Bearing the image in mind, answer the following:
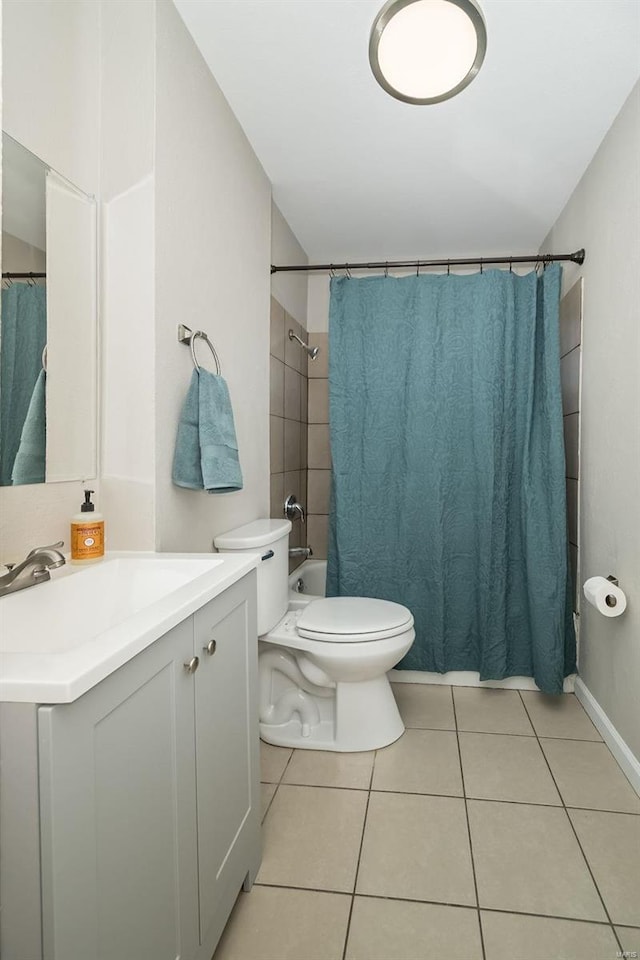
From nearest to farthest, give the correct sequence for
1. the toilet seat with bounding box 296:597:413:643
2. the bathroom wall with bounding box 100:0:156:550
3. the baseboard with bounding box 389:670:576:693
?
the bathroom wall with bounding box 100:0:156:550
the toilet seat with bounding box 296:597:413:643
the baseboard with bounding box 389:670:576:693

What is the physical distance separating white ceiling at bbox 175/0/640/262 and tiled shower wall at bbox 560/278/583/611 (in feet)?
1.63

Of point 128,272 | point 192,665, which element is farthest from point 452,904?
point 128,272

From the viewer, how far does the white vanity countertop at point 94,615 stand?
651 millimetres

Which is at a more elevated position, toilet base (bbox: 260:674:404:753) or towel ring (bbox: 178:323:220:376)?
towel ring (bbox: 178:323:220:376)

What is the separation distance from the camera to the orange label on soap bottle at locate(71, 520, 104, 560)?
1.33 meters

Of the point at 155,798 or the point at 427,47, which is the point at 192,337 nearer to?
the point at 427,47

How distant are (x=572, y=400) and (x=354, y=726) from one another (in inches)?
67.0

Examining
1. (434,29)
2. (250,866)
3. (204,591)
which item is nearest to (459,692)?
(250,866)

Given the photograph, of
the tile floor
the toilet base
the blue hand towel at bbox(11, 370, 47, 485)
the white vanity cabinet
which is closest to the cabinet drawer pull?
the white vanity cabinet

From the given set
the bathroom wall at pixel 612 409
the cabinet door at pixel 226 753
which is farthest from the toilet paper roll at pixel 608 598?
the cabinet door at pixel 226 753

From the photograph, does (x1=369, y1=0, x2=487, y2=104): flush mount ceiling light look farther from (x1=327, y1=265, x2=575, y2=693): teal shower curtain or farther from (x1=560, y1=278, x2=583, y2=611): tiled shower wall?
(x1=560, y1=278, x2=583, y2=611): tiled shower wall

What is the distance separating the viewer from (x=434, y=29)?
129cm

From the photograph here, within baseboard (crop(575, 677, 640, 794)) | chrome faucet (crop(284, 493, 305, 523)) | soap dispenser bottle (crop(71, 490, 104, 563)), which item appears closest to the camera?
soap dispenser bottle (crop(71, 490, 104, 563))

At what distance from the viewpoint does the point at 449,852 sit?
1.51m
